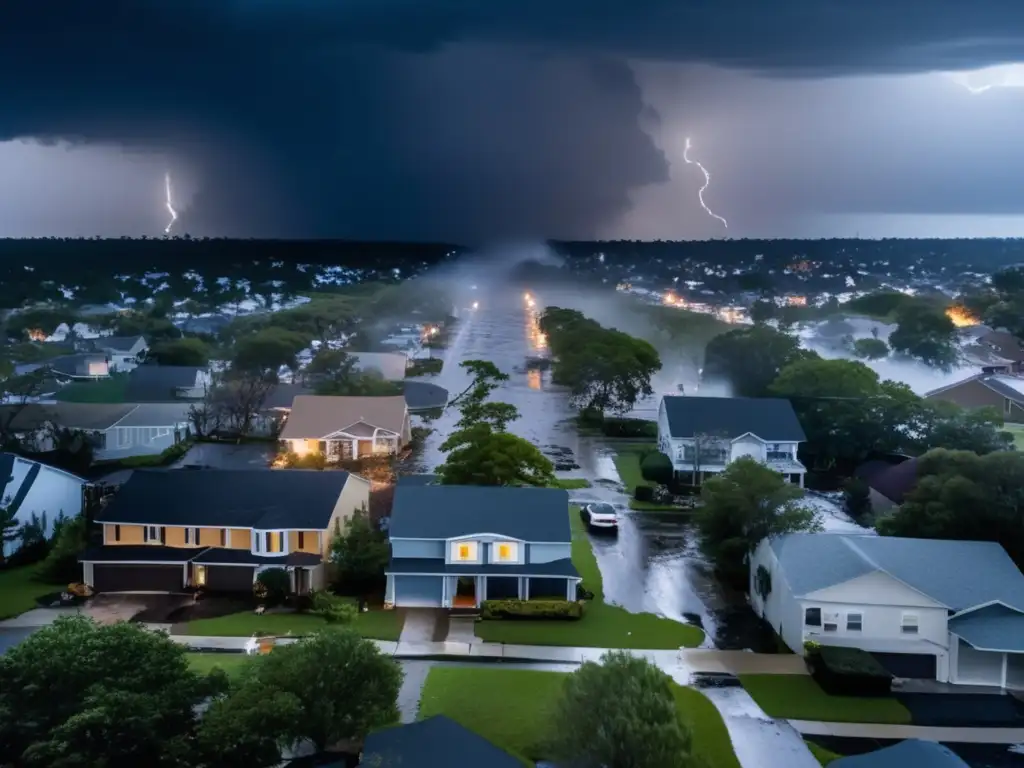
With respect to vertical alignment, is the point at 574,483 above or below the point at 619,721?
above

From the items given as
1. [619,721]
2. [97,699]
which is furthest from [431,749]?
[97,699]

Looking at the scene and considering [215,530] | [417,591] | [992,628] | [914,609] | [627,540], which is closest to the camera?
[992,628]

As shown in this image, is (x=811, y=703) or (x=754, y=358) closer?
(x=811, y=703)

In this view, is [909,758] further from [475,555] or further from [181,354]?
[181,354]

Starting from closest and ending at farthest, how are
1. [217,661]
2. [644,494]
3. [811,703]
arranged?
[811,703] → [217,661] → [644,494]

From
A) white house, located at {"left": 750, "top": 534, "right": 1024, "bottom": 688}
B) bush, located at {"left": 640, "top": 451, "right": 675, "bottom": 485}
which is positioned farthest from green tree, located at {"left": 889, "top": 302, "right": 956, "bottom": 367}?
white house, located at {"left": 750, "top": 534, "right": 1024, "bottom": 688}

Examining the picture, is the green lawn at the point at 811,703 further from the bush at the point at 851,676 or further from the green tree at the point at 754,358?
the green tree at the point at 754,358

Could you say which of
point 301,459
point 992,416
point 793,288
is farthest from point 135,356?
point 793,288
